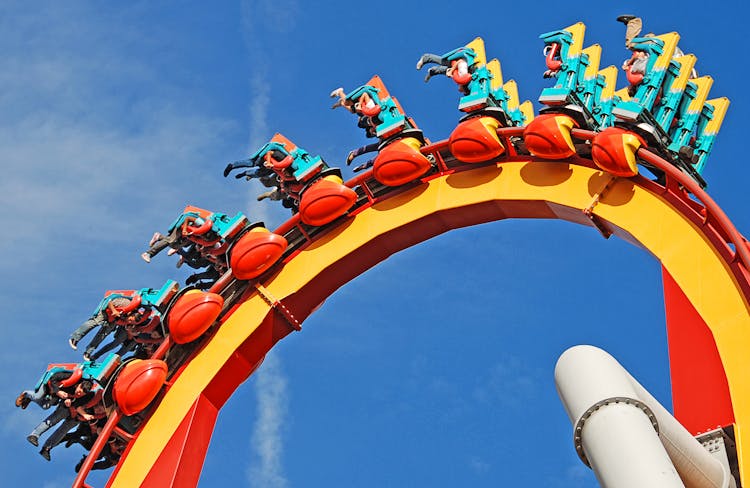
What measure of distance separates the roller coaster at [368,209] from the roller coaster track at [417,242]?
2cm

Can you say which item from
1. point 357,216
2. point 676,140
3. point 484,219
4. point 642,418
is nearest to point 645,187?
point 676,140

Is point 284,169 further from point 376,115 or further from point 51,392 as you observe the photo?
point 51,392

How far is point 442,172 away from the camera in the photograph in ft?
58.0

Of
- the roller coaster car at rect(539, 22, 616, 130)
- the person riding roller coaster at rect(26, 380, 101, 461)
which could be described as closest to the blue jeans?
the person riding roller coaster at rect(26, 380, 101, 461)

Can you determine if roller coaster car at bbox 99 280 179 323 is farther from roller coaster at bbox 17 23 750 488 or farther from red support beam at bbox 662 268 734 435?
red support beam at bbox 662 268 734 435

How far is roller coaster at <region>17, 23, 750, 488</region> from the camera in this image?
52.7 ft

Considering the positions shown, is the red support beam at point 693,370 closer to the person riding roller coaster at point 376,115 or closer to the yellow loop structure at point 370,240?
the yellow loop structure at point 370,240

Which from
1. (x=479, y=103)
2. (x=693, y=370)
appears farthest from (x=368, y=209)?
(x=693, y=370)

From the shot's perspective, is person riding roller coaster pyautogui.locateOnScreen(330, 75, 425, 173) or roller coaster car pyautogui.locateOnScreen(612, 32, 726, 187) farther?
person riding roller coaster pyautogui.locateOnScreen(330, 75, 425, 173)

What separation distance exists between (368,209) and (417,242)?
771mm

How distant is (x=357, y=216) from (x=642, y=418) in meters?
9.35

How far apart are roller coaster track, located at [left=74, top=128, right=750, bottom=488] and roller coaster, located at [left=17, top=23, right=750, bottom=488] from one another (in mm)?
23

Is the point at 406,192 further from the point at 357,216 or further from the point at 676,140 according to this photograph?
the point at 676,140

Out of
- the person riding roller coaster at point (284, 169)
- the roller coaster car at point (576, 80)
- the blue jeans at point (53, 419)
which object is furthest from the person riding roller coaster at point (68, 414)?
the roller coaster car at point (576, 80)
